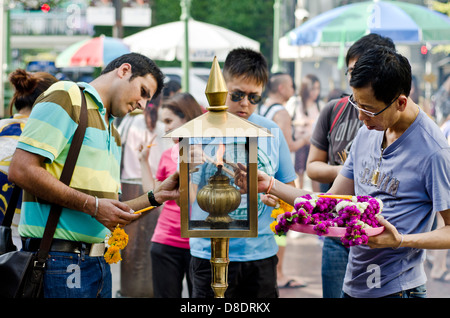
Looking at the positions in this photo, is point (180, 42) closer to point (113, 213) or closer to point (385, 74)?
point (113, 213)

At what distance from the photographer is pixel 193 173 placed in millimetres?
2643

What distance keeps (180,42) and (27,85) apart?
7.87 metres

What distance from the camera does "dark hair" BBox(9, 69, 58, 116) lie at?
3971 mm

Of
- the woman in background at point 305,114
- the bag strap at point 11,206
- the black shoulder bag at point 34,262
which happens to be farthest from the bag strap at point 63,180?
the woman in background at point 305,114

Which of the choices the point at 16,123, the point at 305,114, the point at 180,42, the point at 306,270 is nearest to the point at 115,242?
the point at 16,123

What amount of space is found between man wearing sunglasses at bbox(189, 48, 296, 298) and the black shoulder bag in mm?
1020

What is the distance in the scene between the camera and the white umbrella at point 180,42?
1138 centimetres

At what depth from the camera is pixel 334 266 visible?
4.08 metres

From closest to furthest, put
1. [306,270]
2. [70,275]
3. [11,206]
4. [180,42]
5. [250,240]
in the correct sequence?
1. [70,275]
2. [11,206]
3. [250,240]
4. [306,270]
5. [180,42]

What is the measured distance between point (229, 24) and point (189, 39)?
2149 centimetres

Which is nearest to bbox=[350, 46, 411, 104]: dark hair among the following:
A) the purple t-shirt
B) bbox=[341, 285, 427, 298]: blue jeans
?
the purple t-shirt

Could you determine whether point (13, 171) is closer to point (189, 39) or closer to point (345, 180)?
point (345, 180)
